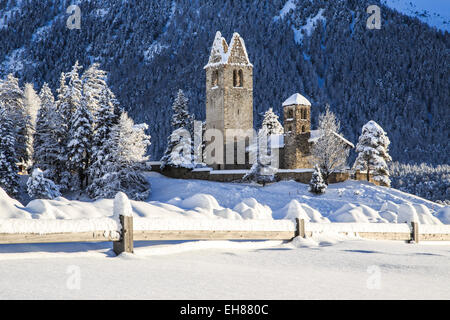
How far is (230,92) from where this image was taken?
6053 centimetres

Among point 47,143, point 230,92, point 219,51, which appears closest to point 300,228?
point 47,143

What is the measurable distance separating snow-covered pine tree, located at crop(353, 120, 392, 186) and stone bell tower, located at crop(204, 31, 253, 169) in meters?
12.8

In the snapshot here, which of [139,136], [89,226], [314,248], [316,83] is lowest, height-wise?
[314,248]

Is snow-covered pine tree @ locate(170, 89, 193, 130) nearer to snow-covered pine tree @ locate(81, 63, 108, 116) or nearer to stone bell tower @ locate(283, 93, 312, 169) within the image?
stone bell tower @ locate(283, 93, 312, 169)

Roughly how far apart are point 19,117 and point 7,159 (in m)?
12.5

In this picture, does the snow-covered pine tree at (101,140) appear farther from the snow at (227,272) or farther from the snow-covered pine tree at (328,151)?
the snow at (227,272)

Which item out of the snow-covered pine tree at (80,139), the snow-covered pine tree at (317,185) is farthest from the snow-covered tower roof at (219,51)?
the snow-covered pine tree at (80,139)

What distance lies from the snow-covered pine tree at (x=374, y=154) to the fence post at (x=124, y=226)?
1750 inches

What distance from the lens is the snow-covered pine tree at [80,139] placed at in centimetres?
4391

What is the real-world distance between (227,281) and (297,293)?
1.24m

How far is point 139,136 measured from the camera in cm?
4616

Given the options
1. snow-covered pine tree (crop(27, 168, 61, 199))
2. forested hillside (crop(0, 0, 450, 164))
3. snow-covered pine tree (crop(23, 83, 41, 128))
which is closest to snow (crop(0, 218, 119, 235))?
snow-covered pine tree (crop(27, 168, 61, 199))
